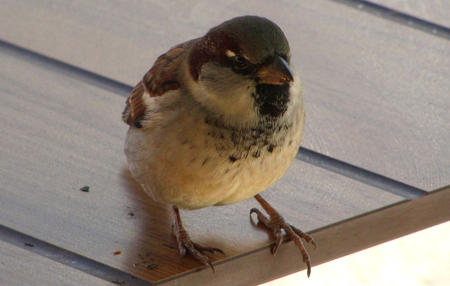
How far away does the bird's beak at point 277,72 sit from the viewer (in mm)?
1367

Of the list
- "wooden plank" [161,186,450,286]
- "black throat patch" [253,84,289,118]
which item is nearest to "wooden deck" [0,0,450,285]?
"wooden plank" [161,186,450,286]

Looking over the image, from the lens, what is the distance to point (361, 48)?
2.03 m

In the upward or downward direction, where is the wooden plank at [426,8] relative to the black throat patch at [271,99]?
downward

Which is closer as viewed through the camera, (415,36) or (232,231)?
(232,231)

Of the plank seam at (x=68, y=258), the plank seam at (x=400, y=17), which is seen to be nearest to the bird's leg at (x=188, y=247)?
the plank seam at (x=68, y=258)

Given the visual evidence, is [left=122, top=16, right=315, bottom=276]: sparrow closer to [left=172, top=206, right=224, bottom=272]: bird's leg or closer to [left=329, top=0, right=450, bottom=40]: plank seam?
[left=172, top=206, right=224, bottom=272]: bird's leg

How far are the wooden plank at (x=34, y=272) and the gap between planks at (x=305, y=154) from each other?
19.8 inches

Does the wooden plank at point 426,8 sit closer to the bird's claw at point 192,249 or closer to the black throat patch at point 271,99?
the black throat patch at point 271,99

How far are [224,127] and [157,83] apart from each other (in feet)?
0.66

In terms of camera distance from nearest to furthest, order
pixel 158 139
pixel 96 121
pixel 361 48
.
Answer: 1. pixel 158 139
2. pixel 96 121
3. pixel 361 48

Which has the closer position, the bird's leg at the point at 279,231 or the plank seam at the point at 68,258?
the plank seam at the point at 68,258

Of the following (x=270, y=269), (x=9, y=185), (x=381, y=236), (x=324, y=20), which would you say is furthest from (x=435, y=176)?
(x=9, y=185)

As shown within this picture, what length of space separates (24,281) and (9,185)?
0.27 meters

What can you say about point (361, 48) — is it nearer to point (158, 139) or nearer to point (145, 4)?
point (145, 4)
